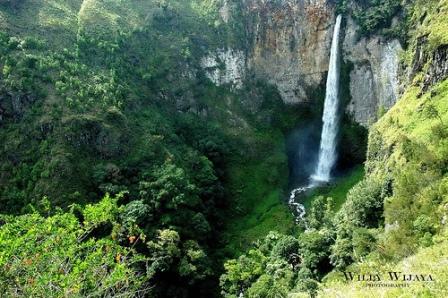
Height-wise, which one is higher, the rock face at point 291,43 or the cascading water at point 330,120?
the rock face at point 291,43

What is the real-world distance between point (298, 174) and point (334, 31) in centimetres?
1722

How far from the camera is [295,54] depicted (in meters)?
56.7

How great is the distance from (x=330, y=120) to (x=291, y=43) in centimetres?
1060

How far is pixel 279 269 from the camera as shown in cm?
3272

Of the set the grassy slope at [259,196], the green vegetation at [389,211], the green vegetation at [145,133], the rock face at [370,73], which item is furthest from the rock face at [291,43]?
the green vegetation at [389,211]

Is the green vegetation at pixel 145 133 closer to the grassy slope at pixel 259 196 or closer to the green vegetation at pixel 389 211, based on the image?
the grassy slope at pixel 259 196

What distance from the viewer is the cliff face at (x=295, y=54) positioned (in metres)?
52.8

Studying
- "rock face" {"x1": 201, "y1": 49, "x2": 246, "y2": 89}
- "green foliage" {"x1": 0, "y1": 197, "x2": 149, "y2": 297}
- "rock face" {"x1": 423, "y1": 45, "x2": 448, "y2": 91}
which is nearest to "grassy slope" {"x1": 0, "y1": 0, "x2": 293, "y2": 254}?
"rock face" {"x1": 201, "y1": 49, "x2": 246, "y2": 89}

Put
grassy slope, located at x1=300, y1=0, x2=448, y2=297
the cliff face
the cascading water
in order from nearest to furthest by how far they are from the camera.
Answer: grassy slope, located at x1=300, y1=0, x2=448, y2=297
the cliff face
the cascading water

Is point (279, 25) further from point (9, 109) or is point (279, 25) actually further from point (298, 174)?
point (9, 109)

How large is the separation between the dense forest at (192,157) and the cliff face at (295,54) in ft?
1.75

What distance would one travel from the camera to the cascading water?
2089 inches

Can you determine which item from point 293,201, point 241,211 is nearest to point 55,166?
point 241,211

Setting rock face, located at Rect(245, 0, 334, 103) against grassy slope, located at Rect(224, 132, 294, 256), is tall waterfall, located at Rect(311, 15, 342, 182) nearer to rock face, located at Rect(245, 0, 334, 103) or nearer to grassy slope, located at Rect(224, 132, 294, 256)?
rock face, located at Rect(245, 0, 334, 103)
